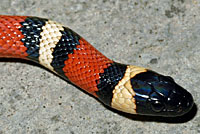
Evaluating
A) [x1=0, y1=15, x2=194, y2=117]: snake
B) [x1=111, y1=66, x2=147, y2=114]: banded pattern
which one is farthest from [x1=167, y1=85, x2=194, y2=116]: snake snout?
[x1=111, y1=66, x2=147, y2=114]: banded pattern

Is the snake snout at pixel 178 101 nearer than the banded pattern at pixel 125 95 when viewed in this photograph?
Yes

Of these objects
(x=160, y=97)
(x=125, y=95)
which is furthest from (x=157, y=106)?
(x=125, y=95)

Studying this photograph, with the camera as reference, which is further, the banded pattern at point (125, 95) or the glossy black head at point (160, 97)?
the banded pattern at point (125, 95)

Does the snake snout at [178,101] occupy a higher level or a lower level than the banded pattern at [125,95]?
Answer: higher

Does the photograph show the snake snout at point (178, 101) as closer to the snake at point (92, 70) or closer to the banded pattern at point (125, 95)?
the snake at point (92, 70)

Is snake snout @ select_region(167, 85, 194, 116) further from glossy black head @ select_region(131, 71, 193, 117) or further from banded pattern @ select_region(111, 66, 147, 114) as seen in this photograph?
banded pattern @ select_region(111, 66, 147, 114)

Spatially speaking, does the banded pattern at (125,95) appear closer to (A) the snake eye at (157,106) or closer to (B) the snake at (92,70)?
(B) the snake at (92,70)

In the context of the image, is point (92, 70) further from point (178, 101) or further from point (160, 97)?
point (178, 101)

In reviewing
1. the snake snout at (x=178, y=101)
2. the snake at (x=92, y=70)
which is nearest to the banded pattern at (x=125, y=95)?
the snake at (x=92, y=70)
